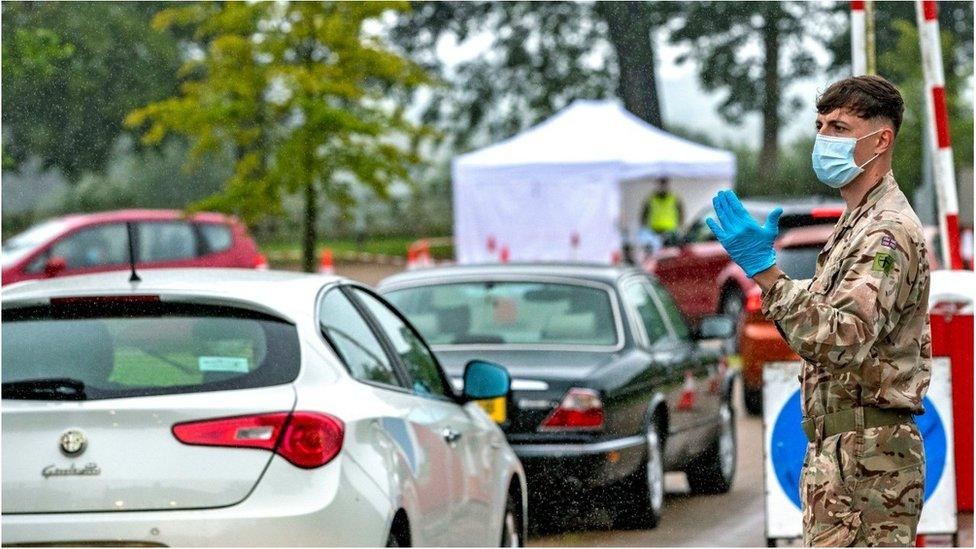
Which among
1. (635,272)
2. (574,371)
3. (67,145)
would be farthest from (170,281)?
(67,145)

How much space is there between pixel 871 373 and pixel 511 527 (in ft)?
9.45

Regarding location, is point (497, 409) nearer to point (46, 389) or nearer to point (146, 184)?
point (46, 389)

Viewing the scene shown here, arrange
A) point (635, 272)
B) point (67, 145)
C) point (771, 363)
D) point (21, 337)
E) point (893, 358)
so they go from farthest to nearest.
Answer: point (67, 145) → point (635, 272) → point (771, 363) → point (21, 337) → point (893, 358)

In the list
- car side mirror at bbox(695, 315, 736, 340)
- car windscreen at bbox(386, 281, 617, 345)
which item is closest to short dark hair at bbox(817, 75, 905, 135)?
car windscreen at bbox(386, 281, 617, 345)

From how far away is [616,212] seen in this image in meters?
27.2

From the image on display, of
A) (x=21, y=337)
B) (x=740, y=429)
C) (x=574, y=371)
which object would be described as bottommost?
(x=740, y=429)

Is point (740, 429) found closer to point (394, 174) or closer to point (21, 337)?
point (394, 174)

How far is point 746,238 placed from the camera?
13.4ft

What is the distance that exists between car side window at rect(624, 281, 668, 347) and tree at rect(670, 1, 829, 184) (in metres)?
24.3

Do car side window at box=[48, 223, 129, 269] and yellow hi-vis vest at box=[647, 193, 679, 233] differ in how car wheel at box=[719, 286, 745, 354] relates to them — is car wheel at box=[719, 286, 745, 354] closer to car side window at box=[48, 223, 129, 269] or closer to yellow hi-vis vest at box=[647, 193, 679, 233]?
yellow hi-vis vest at box=[647, 193, 679, 233]

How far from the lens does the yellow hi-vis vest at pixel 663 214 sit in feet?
88.9

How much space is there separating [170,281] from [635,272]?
5.48 m

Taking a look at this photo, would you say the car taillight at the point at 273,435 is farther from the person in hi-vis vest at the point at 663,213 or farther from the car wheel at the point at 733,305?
the person in hi-vis vest at the point at 663,213

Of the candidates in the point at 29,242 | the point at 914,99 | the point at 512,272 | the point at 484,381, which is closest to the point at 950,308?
the point at 512,272
